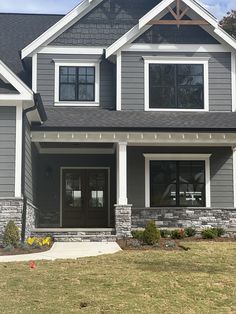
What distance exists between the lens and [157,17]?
53.0 ft

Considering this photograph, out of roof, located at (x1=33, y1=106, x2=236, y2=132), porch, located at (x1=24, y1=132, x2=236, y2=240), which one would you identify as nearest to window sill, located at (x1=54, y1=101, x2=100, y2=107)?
roof, located at (x1=33, y1=106, x2=236, y2=132)

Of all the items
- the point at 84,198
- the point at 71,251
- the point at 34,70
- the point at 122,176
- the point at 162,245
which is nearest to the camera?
the point at 71,251

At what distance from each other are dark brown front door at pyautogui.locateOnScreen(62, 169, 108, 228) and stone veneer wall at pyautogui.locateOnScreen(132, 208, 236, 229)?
81.1 inches

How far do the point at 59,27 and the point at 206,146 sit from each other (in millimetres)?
5950

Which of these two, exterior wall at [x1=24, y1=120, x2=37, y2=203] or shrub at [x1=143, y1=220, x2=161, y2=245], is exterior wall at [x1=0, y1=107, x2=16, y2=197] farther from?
shrub at [x1=143, y1=220, x2=161, y2=245]

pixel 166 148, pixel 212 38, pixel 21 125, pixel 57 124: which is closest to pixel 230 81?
pixel 212 38

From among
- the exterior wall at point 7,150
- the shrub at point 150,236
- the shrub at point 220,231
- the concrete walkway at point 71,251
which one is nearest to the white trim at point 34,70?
the exterior wall at point 7,150

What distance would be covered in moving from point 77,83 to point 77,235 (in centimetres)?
515

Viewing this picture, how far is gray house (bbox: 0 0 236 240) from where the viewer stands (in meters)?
15.3

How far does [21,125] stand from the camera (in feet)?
41.7

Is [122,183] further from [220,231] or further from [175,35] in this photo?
[175,35]

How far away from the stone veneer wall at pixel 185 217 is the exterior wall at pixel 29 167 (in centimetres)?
305

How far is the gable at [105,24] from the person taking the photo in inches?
653

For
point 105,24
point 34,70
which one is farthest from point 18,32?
point 105,24
